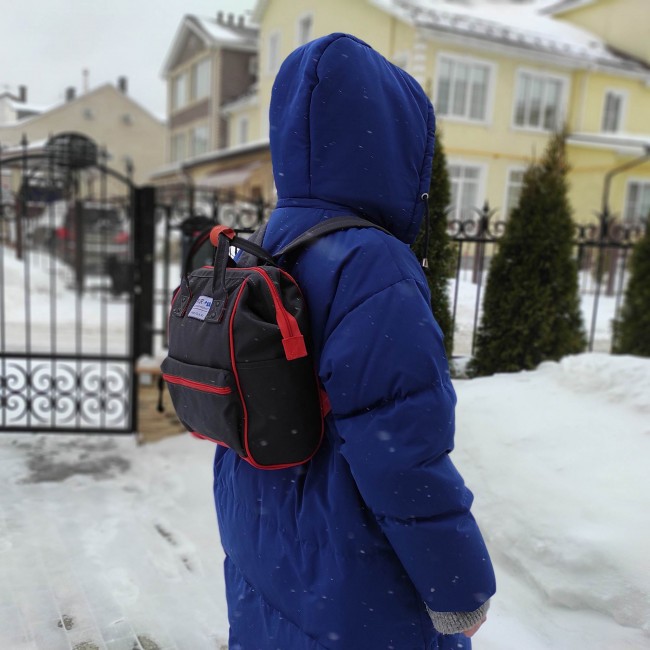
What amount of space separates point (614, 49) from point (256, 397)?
1692 cm

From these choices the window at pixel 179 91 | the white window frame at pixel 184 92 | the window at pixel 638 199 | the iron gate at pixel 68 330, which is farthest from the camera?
the window at pixel 179 91

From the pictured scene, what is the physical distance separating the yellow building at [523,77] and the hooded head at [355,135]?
38.9 ft

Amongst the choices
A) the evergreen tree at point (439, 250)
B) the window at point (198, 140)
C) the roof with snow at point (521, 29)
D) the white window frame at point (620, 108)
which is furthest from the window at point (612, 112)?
the evergreen tree at point (439, 250)

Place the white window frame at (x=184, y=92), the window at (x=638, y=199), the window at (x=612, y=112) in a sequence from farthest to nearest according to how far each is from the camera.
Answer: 1. the white window frame at (x=184, y=92)
2. the window at (x=612, y=112)
3. the window at (x=638, y=199)

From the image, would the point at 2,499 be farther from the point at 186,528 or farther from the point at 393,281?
the point at 393,281

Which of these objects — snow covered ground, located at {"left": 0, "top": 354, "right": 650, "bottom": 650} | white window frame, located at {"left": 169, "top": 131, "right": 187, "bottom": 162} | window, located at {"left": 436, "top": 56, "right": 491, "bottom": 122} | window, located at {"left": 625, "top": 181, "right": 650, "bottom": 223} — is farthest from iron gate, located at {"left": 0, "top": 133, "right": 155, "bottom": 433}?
white window frame, located at {"left": 169, "top": 131, "right": 187, "bottom": 162}

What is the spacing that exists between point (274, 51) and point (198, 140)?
8209mm

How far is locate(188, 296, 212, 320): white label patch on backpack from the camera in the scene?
1201 millimetres

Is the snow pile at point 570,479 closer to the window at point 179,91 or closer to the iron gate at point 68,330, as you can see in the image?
the iron gate at point 68,330

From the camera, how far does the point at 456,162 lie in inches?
542

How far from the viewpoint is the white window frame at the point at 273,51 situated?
15.2 meters

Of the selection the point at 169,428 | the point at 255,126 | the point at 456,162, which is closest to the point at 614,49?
the point at 456,162

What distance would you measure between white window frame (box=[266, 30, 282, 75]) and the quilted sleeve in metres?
15.5

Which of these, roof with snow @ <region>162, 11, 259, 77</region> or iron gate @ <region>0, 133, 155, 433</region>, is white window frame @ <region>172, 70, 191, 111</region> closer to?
roof with snow @ <region>162, 11, 259, 77</region>
